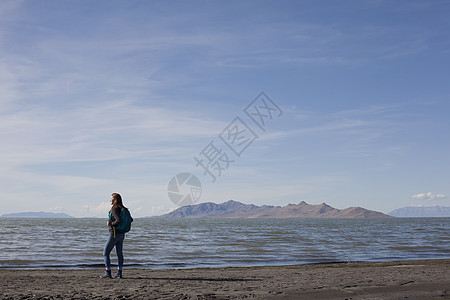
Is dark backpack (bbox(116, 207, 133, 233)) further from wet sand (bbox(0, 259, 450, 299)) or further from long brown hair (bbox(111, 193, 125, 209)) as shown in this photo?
wet sand (bbox(0, 259, 450, 299))

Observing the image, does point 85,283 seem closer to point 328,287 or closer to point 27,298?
point 27,298

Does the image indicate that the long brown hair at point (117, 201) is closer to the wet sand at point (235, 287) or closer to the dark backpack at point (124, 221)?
the dark backpack at point (124, 221)

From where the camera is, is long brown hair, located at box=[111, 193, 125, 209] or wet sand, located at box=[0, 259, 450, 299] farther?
long brown hair, located at box=[111, 193, 125, 209]

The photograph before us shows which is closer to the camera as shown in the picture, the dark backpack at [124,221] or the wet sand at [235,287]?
the wet sand at [235,287]

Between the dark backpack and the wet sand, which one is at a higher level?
the dark backpack

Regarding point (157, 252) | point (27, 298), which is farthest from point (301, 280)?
point (157, 252)

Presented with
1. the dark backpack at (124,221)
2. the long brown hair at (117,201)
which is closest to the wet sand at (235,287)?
the dark backpack at (124,221)

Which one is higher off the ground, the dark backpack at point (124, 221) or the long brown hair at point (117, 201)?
the long brown hair at point (117, 201)

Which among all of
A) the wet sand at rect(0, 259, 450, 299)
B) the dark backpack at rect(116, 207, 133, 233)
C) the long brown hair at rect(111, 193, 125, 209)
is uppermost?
the long brown hair at rect(111, 193, 125, 209)

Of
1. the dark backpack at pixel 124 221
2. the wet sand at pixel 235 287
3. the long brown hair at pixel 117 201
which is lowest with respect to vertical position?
the wet sand at pixel 235 287

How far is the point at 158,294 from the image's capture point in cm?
839

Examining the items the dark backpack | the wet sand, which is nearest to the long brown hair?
the dark backpack

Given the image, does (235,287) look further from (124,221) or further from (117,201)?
(117,201)

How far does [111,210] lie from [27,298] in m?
3.14
